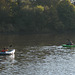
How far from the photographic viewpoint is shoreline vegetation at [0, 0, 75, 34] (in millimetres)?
105312

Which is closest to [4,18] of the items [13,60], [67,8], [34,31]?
[34,31]

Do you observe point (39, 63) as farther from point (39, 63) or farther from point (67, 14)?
point (67, 14)

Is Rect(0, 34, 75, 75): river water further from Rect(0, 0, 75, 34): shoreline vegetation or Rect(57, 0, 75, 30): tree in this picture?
Rect(57, 0, 75, 30): tree

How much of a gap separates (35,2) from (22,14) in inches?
597

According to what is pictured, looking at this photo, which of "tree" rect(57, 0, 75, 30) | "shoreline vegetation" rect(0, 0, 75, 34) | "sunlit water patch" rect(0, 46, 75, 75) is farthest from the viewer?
"tree" rect(57, 0, 75, 30)

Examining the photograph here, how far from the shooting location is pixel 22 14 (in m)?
106

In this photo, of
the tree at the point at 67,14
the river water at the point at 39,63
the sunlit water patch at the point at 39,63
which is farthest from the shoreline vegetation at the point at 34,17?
the sunlit water patch at the point at 39,63

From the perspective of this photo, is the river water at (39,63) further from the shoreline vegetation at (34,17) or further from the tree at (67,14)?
the tree at (67,14)

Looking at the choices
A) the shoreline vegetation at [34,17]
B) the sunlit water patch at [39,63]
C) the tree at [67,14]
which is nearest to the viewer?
the sunlit water patch at [39,63]

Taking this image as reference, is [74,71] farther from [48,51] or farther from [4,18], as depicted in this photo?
[4,18]

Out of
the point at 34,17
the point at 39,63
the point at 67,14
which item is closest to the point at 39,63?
the point at 39,63

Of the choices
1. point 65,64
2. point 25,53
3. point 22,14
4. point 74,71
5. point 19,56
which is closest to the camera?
point 74,71

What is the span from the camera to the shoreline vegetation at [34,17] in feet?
346

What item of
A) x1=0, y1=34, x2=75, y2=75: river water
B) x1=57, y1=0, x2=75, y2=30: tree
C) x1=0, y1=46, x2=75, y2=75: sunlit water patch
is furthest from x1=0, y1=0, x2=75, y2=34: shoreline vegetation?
x1=0, y1=46, x2=75, y2=75: sunlit water patch
